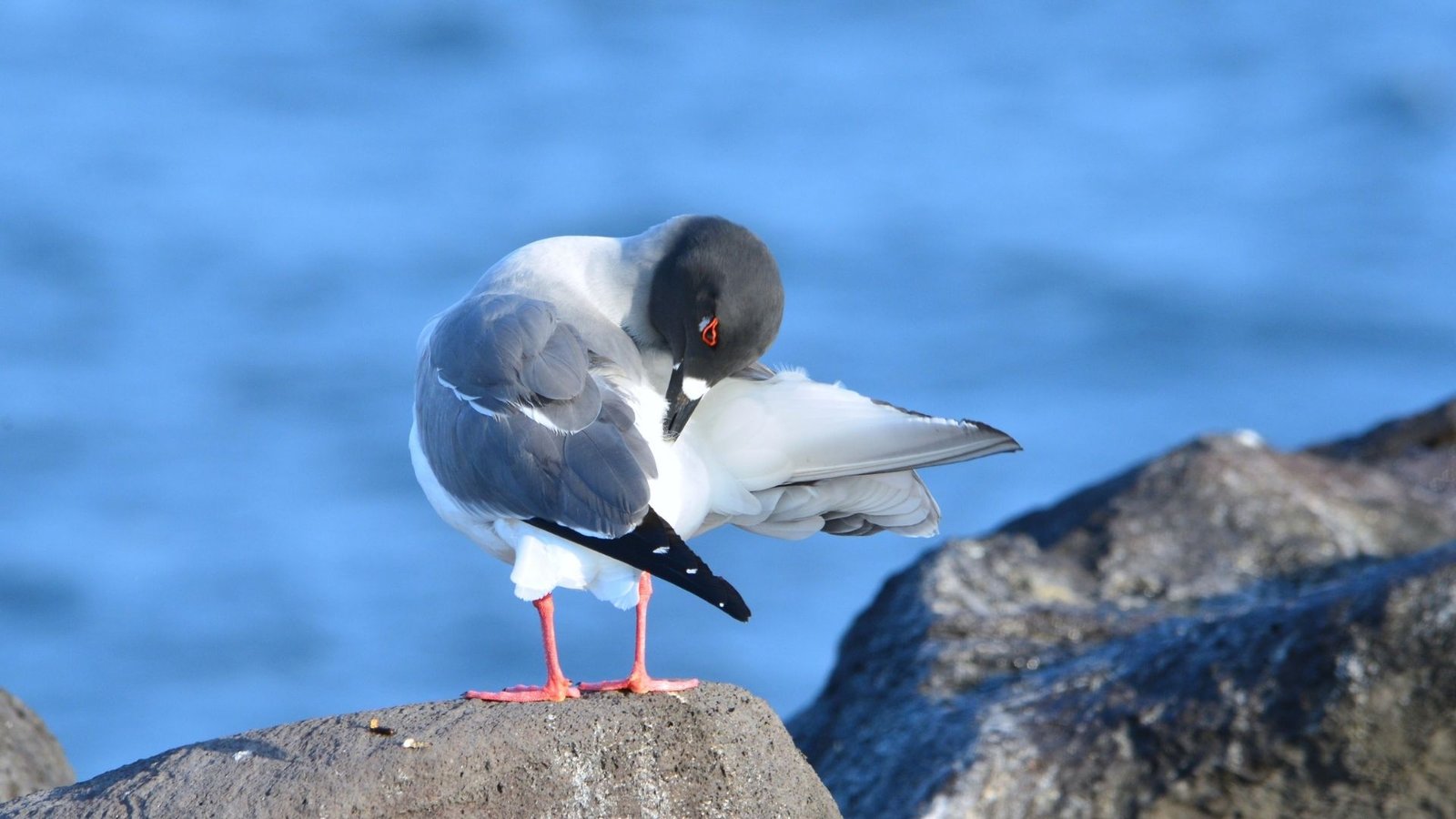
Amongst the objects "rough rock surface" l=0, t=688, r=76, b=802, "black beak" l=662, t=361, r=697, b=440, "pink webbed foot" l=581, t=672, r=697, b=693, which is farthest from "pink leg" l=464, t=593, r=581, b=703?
"rough rock surface" l=0, t=688, r=76, b=802

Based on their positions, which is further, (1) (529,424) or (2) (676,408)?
(2) (676,408)

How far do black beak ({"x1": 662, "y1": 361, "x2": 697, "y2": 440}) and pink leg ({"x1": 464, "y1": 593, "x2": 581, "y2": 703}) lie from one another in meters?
0.73

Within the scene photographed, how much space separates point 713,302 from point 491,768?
1953 millimetres

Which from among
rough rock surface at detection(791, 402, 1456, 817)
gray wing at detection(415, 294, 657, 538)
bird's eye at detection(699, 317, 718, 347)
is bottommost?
rough rock surface at detection(791, 402, 1456, 817)

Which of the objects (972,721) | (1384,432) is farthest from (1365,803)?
(1384,432)

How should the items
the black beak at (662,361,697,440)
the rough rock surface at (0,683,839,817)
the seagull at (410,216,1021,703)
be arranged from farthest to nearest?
the black beak at (662,361,697,440) → the seagull at (410,216,1021,703) → the rough rock surface at (0,683,839,817)

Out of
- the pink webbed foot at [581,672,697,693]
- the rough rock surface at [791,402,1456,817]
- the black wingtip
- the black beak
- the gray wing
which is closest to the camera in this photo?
the black wingtip

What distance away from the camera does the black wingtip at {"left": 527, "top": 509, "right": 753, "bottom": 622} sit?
6.08 metres

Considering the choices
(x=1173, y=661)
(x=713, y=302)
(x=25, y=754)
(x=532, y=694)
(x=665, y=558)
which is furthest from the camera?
(x=1173, y=661)

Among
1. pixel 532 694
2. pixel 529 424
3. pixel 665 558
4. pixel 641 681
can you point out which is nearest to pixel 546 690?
pixel 532 694

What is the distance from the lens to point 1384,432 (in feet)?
41.2

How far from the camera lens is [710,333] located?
713 centimetres

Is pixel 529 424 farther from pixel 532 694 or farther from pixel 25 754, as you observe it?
pixel 25 754

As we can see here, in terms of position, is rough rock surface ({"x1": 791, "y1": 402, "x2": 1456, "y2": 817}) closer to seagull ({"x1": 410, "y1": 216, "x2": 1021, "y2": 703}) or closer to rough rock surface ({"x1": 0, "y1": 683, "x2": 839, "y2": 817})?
seagull ({"x1": 410, "y1": 216, "x2": 1021, "y2": 703})
